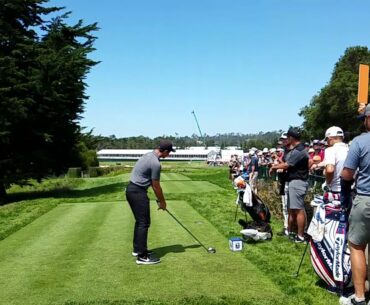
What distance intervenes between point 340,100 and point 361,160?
55.7m

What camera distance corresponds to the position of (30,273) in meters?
7.10

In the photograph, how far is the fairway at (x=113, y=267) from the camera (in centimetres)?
607

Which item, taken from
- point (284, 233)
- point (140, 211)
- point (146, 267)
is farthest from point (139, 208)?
point (284, 233)

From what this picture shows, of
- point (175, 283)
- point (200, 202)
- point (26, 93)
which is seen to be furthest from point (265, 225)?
point (26, 93)

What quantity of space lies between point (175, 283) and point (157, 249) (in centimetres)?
218

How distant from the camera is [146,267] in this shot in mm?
7324

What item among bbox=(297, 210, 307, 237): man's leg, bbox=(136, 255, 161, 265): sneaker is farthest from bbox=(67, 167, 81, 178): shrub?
bbox=(136, 255, 161, 265): sneaker

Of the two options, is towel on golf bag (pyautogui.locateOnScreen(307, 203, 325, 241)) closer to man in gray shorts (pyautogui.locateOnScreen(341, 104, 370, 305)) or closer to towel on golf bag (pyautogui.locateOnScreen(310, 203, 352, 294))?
towel on golf bag (pyautogui.locateOnScreen(310, 203, 352, 294))

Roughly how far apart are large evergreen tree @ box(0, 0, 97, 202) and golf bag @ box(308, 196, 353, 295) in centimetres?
1506

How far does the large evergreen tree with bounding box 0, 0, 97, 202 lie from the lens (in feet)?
63.1

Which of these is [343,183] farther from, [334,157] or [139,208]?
[139,208]

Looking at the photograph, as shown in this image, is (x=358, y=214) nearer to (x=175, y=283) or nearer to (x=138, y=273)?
(x=175, y=283)

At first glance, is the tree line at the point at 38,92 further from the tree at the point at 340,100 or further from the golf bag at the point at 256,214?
the tree at the point at 340,100

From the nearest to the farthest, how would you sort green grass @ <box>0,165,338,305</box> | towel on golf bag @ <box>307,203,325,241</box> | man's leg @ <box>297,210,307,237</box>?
green grass @ <box>0,165,338,305</box>
towel on golf bag @ <box>307,203,325,241</box>
man's leg @ <box>297,210,307,237</box>
